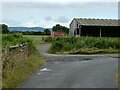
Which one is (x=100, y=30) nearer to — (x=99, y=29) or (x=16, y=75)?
(x=99, y=29)

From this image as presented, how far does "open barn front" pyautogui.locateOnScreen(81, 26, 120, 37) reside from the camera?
56.3 metres

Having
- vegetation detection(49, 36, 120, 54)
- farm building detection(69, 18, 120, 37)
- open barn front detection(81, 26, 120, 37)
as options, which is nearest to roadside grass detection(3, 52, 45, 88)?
vegetation detection(49, 36, 120, 54)

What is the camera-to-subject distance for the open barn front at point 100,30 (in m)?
56.3

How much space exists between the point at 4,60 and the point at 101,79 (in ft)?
11.6

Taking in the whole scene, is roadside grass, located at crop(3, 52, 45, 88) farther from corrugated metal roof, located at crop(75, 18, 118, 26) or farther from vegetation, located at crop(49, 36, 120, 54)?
corrugated metal roof, located at crop(75, 18, 118, 26)

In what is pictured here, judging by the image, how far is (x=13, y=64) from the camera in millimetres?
13102

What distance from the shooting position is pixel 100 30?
5616 cm

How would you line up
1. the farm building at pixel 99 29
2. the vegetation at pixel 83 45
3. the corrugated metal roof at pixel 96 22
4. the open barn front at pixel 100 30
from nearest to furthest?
the vegetation at pixel 83 45 < the farm building at pixel 99 29 < the corrugated metal roof at pixel 96 22 < the open barn front at pixel 100 30

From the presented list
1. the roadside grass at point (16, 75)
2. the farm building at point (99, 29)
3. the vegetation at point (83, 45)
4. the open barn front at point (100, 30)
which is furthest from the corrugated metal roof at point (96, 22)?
the roadside grass at point (16, 75)

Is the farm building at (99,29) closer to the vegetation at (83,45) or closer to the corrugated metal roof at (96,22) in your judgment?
the corrugated metal roof at (96,22)

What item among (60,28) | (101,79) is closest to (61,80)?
(101,79)

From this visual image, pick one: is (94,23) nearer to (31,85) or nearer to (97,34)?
(97,34)

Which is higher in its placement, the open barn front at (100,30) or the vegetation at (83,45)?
the open barn front at (100,30)

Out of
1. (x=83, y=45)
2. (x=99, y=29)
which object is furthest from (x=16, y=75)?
(x=99, y=29)
